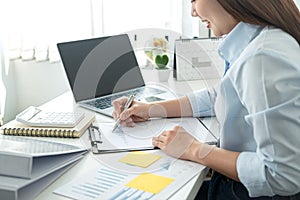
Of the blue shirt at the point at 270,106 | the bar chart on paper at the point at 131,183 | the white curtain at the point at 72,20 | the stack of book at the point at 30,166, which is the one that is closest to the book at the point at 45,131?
the stack of book at the point at 30,166

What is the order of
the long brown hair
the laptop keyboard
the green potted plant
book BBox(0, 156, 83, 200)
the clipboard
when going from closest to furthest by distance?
book BBox(0, 156, 83, 200) → the long brown hair → the clipboard → the laptop keyboard → the green potted plant

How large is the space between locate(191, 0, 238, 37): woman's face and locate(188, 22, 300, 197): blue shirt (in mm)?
74

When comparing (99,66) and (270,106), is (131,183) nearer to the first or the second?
(270,106)

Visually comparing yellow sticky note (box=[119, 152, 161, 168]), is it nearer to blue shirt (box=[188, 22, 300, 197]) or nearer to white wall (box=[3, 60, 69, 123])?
blue shirt (box=[188, 22, 300, 197])

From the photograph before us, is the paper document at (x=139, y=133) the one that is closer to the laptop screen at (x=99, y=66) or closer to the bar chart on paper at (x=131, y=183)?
the bar chart on paper at (x=131, y=183)

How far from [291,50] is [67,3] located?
179cm

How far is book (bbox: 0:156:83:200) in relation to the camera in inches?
31.9

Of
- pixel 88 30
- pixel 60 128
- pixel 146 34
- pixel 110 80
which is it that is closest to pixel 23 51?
pixel 88 30

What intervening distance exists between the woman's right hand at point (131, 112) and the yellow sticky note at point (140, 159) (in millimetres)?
222

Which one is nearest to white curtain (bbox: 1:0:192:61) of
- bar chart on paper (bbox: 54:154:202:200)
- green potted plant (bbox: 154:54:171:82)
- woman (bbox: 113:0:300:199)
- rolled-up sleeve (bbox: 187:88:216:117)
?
green potted plant (bbox: 154:54:171:82)

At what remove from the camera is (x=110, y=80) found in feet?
5.18

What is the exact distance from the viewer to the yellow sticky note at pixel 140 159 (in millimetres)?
1017

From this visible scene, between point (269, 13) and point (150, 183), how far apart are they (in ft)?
1.50

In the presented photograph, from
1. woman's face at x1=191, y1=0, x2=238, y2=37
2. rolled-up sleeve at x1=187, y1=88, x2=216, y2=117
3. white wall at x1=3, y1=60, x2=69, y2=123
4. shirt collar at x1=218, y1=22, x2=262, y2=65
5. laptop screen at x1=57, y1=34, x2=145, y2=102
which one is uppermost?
woman's face at x1=191, y1=0, x2=238, y2=37
